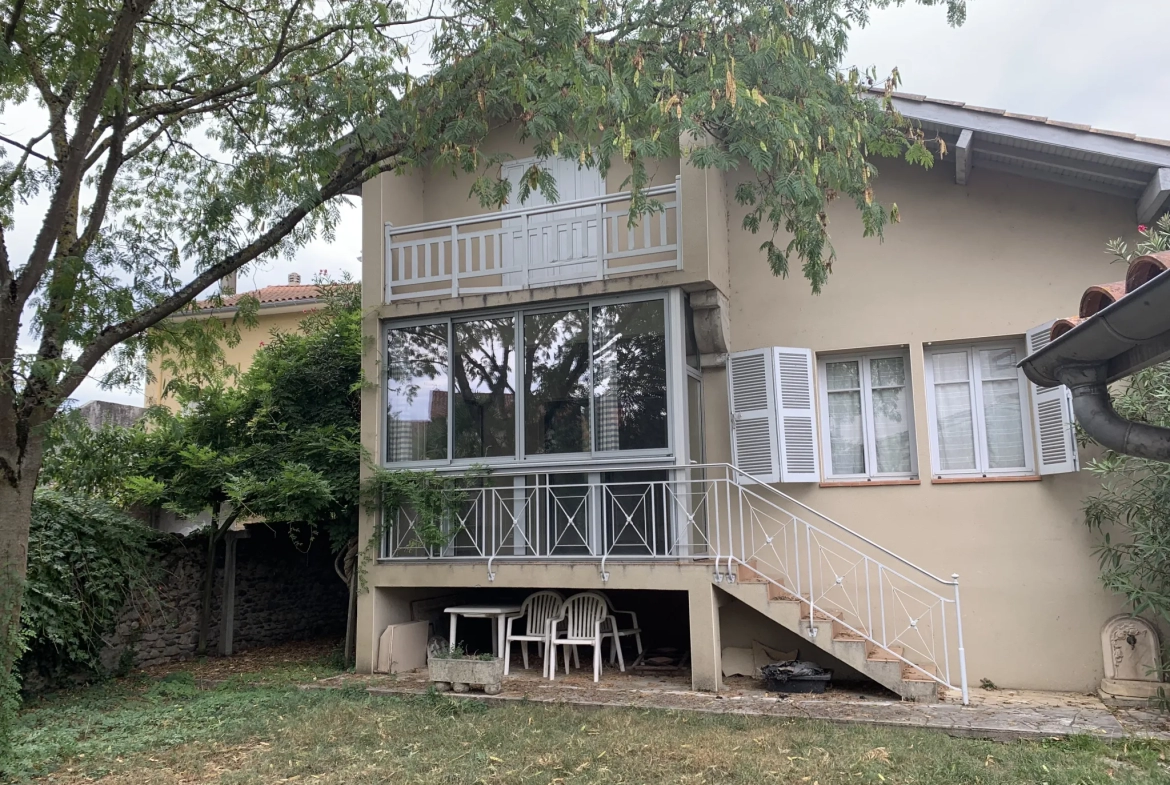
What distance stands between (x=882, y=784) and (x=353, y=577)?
680 centimetres

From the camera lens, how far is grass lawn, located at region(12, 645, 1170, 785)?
5723mm

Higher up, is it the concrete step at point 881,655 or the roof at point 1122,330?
the roof at point 1122,330

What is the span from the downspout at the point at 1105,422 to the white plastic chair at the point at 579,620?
6.14 metres

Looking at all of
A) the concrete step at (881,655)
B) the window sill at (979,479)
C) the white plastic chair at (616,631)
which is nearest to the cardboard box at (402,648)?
the white plastic chair at (616,631)

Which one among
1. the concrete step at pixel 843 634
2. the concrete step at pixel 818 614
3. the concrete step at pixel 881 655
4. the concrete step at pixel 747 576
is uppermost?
the concrete step at pixel 747 576

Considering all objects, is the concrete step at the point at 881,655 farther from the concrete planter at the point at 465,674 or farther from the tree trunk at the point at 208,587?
the tree trunk at the point at 208,587

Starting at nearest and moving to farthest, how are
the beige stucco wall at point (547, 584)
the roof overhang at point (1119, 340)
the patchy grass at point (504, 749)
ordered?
the roof overhang at point (1119, 340), the patchy grass at point (504, 749), the beige stucco wall at point (547, 584)

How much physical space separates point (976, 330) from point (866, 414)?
1.39 m

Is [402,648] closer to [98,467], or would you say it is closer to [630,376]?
[630,376]

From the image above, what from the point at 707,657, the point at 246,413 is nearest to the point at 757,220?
the point at 707,657

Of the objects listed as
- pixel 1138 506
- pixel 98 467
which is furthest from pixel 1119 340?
pixel 98 467

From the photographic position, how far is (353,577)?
33.9 feet

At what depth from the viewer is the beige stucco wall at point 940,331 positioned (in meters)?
8.21

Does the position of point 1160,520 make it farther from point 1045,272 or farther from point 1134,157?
point 1134,157
